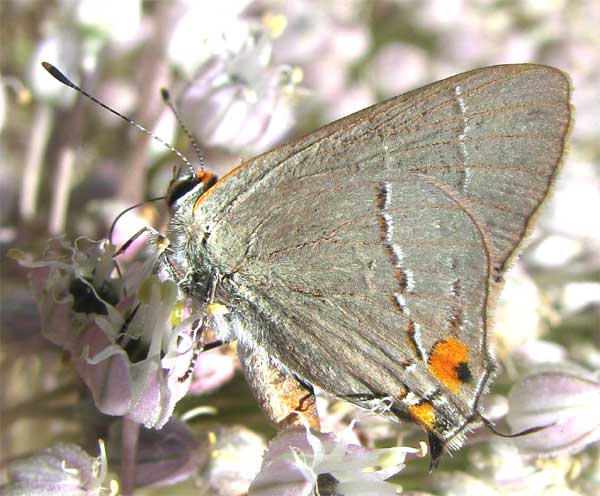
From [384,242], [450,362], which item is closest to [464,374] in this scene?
[450,362]

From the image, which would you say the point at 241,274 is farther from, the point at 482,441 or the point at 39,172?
the point at 39,172

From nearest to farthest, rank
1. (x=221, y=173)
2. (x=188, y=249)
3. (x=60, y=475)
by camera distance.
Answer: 1. (x=60, y=475)
2. (x=188, y=249)
3. (x=221, y=173)

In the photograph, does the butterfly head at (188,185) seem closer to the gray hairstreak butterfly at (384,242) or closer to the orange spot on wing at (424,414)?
the gray hairstreak butterfly at (384,242)

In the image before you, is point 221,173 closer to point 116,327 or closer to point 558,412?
point 116,327

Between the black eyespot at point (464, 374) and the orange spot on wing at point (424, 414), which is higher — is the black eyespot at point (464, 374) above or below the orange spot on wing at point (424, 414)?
above

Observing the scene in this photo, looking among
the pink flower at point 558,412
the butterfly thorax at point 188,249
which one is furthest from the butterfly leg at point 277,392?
the pink flower at point 558,412

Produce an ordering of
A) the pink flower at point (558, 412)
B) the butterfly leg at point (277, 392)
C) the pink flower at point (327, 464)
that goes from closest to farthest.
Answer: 1. the pink flower at point (327, 464)
2. the butterfly leg at point (277, 392)
3. the pink flower at point (558, 412)

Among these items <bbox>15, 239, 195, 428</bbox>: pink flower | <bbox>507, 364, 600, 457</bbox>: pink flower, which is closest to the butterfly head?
<bbox>15, 239, 195, 428</bbox>: pink flower

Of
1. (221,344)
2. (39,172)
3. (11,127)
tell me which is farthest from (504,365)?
(11,127)
